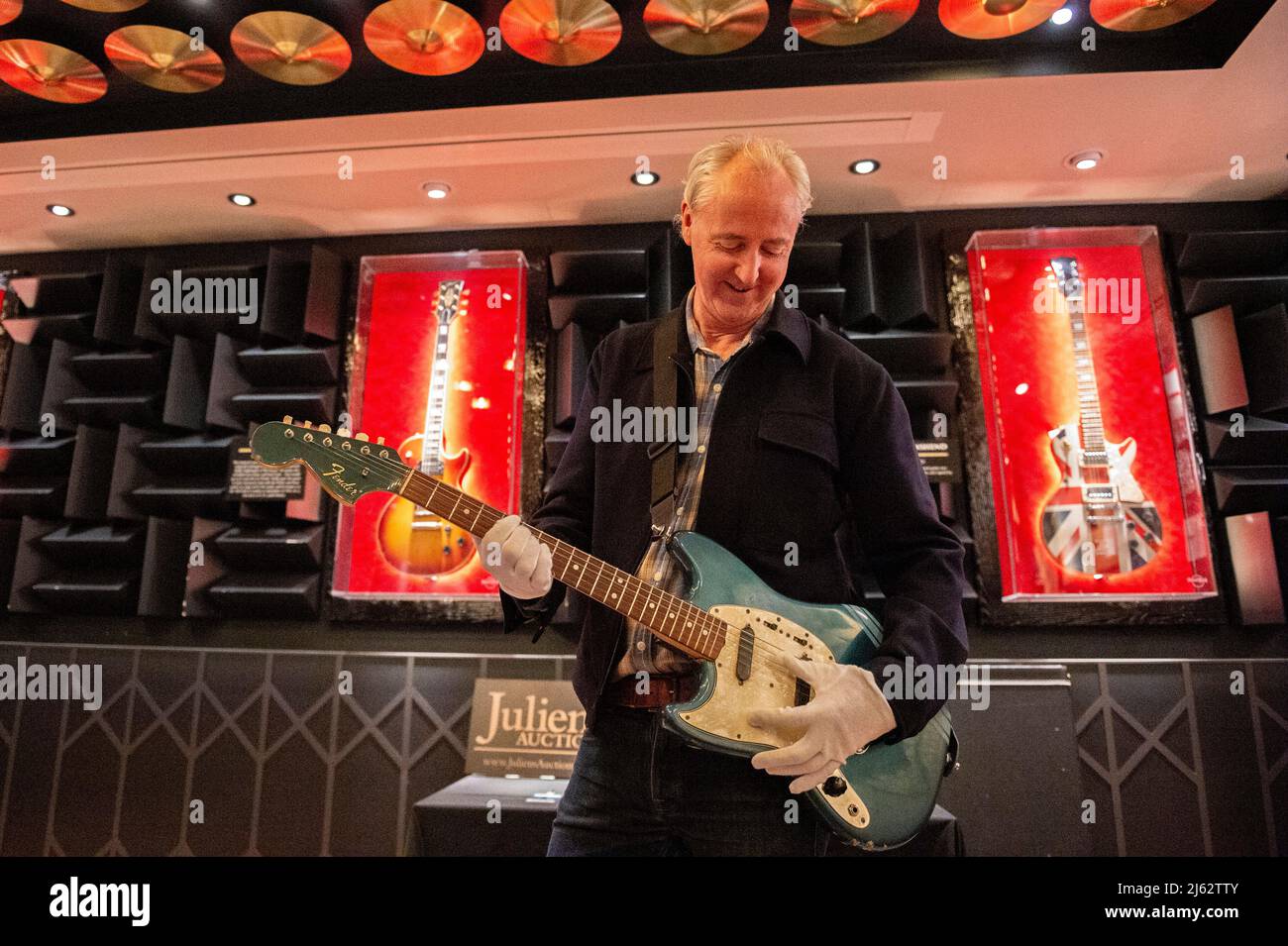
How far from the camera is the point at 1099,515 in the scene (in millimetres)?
3832

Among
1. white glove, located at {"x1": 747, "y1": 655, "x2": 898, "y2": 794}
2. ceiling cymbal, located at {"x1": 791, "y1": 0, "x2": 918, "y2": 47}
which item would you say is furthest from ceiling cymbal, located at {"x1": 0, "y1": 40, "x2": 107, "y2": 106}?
white glove, located at {"x1": 747, "y1": 655, "x2": 898, "y2": 794}

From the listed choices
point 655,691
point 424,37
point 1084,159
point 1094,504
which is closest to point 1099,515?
point 1094,504

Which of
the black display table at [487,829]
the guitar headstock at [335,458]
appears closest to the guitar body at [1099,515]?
the black display table at [487,829]

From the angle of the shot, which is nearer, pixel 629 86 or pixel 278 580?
pixel 629 86

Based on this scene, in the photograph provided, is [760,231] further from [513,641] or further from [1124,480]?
[1124,480]

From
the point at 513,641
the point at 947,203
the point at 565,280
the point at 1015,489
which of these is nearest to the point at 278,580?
the point at 513,641

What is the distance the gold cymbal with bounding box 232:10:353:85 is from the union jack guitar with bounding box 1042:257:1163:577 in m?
4.11

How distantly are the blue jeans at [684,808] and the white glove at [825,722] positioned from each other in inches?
2.8

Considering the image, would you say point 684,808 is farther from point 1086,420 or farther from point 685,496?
point 1086,420

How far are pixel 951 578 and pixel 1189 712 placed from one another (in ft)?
10.2

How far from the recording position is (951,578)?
1.55 m

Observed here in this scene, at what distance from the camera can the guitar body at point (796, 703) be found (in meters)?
1.35

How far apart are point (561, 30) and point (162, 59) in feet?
6.14

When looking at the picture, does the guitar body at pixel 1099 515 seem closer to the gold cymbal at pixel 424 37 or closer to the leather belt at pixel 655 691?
the leather belt at pixel 655 691
